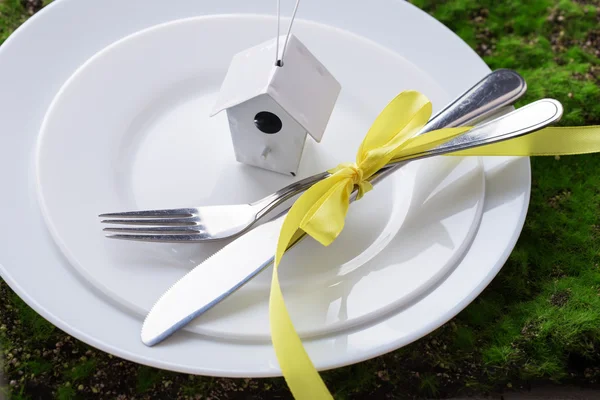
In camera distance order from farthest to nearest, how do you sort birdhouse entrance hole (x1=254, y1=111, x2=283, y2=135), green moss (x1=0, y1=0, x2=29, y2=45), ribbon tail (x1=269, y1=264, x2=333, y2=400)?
green moss (x1=0, y1=0, x2=29, y2=45) → birdhouse entrance hole (x1=254, y1=111, x2=283, y2=135) → ribbon tail (x1=269, y1=264, x2=333, y2=400)

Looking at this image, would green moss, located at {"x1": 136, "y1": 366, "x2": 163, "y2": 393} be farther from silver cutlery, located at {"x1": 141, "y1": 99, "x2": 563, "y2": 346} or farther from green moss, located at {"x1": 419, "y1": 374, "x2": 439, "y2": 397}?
green moss, located at {"x1": 419, "y1": 374, "x2": 439, "y2": 397}

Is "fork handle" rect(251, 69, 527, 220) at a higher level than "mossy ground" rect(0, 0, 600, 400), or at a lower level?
higher

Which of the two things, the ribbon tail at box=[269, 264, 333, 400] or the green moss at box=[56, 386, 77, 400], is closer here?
the ribbon tail at box=[269, 264, 333, 400]

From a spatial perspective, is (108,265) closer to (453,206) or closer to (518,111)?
(453,206)

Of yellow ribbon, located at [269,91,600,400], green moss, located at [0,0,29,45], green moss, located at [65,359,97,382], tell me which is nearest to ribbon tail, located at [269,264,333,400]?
yellow ribbon, located at [269,91,600,400]

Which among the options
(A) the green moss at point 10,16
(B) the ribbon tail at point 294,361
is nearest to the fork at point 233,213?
(B) the ribbon tail at point 294,361

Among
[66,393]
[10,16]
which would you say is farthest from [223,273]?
[10,16]

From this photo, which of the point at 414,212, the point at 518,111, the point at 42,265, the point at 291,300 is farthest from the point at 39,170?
the point at 518,111

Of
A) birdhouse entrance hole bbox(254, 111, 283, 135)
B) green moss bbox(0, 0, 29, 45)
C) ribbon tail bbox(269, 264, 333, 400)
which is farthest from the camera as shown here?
green moss bbox(0, 0, 29, 45)
